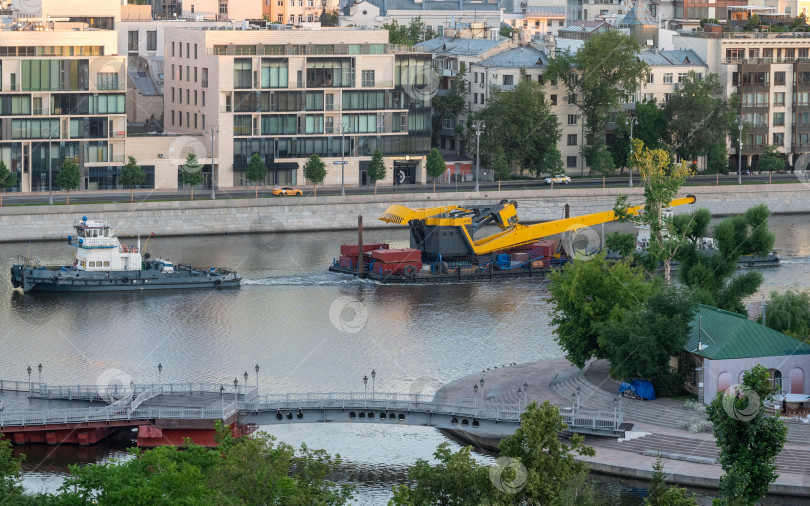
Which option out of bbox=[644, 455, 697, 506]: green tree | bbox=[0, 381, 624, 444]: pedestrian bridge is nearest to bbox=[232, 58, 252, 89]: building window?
bbox=[0, 381, 624, 444]: pedestrian bridge

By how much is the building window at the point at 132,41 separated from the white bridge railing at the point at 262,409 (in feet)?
328

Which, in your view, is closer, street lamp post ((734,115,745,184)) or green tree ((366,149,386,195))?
green tree ((366,149,386,195))

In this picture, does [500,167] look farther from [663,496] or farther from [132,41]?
[663,496]

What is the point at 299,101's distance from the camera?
140125 mm

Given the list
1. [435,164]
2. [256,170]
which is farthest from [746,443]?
[435,164]

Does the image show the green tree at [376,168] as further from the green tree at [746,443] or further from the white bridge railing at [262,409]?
the green tree at [746,443]

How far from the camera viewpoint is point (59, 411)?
230 ft

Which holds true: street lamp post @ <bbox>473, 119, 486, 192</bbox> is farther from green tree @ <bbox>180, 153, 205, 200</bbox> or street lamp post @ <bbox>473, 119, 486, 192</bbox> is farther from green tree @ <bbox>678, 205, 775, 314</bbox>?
green tree @ <bbox>678, 205, 775, 314</bbox>

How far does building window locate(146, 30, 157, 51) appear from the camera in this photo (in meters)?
170

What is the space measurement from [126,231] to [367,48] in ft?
94.7

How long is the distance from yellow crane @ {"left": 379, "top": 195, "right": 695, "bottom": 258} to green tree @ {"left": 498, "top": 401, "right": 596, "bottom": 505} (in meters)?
58.3

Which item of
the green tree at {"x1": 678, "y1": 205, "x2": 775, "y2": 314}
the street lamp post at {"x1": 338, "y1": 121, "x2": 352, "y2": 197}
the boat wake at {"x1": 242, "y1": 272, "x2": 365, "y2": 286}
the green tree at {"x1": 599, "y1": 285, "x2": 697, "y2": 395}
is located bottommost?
the boat wake at {"x1": 242, "y1": 272, "x2": 365, "y2": 286}

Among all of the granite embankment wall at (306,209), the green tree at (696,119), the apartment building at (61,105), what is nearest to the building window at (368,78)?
the granite embankment wall at (306,209)

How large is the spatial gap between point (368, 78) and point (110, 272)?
42264 millimetres
